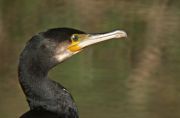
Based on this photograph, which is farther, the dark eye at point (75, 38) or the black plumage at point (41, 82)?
the dark eye at point (75, 38)

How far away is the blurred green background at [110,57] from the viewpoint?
12094 millimetres

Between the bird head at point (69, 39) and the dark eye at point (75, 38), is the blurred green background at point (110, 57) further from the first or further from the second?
the dark eye at point (75, 38)

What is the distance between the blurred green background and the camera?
12.1 meters

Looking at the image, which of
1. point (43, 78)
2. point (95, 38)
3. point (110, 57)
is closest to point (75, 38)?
point (95, 38)

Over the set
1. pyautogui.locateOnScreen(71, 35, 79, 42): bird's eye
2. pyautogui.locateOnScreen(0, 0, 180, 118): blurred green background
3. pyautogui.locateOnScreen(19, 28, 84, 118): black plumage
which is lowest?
pyautogui.locateOnScreen(0, 0, 180, 118): blurred green background

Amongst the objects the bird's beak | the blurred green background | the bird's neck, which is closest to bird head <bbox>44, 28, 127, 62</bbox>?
the bird's beak

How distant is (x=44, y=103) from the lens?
7.18m

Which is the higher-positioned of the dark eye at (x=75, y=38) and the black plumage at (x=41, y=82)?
the dark eye at (x=75, y=38)

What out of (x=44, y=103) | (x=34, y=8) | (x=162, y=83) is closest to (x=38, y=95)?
(x=44, y=103)

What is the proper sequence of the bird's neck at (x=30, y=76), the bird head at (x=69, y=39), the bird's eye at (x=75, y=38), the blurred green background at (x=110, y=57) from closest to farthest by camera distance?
the bird's neck at (x=30, y=76) → the bird head at (x=69, y=39) → the bird's eye at (x=75, y=38) → the blurred green background at (x=110, y=57)

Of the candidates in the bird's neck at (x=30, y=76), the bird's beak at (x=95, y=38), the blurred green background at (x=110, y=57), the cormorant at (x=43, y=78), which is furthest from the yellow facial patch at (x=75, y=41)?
the blurred green background at (x=110, y=57)

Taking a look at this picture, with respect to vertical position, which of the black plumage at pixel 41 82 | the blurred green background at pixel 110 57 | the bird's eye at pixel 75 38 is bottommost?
the blurred green background at pixel 110 57

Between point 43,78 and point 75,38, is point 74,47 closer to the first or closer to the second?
point 75,38

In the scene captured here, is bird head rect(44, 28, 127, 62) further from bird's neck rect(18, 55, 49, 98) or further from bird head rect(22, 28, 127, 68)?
bird's neck rect(18, 55, 49, 98)
